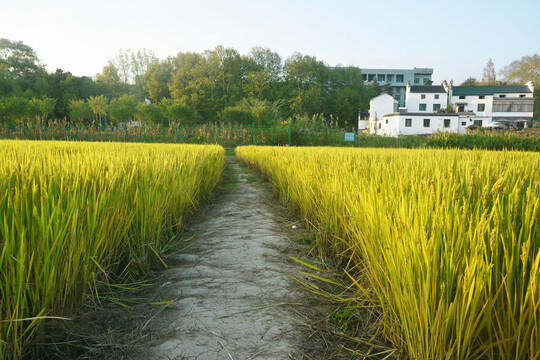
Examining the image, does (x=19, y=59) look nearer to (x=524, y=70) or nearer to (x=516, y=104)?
(x=516, y=104)

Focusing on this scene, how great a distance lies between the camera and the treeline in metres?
31.3

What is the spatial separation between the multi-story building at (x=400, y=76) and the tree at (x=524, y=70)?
17036 mm

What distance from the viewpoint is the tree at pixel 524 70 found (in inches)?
2534

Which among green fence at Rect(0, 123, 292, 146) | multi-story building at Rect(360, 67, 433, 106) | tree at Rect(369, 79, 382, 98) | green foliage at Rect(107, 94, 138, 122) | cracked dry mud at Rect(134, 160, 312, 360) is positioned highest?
multi-story building at Rect(360, 67, 433, 106)

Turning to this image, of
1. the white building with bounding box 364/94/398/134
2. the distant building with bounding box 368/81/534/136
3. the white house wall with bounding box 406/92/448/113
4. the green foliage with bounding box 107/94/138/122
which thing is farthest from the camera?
the white building with bounding box 364/94/398/134

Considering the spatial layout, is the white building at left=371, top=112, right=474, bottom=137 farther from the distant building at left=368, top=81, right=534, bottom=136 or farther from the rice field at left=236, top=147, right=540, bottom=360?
the rice field at left=236, top=147, right=540, bottom=360

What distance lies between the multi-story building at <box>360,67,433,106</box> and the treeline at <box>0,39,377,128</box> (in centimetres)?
2075

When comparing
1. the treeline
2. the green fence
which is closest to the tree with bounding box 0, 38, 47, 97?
the treeline

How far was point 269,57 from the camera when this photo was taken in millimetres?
59969

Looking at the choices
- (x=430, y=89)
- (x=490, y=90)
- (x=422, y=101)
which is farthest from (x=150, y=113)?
(x=490, y=90)

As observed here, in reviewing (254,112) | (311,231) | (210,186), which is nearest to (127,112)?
(254,112)

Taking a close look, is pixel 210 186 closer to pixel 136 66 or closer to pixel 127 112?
pixel 127 112

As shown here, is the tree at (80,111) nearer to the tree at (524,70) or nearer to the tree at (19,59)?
the tree at (19,59)

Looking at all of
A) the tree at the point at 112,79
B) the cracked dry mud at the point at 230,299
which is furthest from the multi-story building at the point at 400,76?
the cracked dry mud at the point at 230,299
